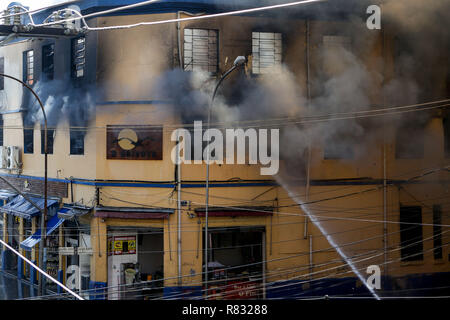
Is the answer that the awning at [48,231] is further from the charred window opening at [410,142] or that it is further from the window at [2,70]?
the charred window opening at [410,142]

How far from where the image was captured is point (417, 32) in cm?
1962

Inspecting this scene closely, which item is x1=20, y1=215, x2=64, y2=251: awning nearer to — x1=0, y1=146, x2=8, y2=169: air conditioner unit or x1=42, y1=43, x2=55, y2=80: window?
x1=0, y1=146, x2=8, y2=169: air conditioner unit

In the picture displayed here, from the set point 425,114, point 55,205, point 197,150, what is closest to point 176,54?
point 197,150

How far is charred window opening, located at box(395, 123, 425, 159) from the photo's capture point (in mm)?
19844

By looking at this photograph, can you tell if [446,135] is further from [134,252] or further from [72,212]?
[72,212]

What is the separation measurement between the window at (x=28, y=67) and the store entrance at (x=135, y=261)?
8.07 metres

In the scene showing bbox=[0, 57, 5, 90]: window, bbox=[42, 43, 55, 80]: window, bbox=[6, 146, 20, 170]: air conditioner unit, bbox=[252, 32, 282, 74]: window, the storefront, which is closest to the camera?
the storefront

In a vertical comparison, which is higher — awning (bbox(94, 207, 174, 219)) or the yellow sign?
awning (bbox(94, 207, 174, 219))

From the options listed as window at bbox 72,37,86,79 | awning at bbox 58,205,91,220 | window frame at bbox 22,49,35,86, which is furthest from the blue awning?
window at bbox 72,37,86,79

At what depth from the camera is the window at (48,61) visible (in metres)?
21.5

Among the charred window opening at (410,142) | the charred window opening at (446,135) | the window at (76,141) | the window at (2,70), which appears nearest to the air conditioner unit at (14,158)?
the window at (2,70)

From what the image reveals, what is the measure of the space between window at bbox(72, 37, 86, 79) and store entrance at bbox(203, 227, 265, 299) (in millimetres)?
7494

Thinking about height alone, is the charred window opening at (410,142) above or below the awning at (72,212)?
above

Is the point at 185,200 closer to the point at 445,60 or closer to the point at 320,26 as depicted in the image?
the point at 320,26
